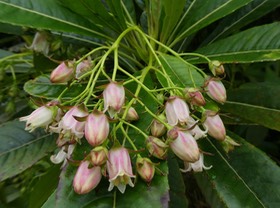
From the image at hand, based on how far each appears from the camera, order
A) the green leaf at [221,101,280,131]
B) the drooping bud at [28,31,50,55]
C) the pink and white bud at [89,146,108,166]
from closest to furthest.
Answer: the pink and white bud at [89,146,108,166] → the green leaf at [221,101,280,131] → the drooping bud at [28,31,50,55]

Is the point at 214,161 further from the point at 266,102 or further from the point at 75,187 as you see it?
the point at 75,187

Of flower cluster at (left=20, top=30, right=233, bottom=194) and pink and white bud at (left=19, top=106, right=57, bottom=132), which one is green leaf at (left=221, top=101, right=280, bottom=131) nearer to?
flower cluster at (left=20, top=30, right=233, bottom=194)

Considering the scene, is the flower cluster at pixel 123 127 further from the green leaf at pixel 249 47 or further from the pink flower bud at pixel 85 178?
the green leaf at pixel 249 47

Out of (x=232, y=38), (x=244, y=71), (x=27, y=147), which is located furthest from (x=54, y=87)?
(x=244, y=71)

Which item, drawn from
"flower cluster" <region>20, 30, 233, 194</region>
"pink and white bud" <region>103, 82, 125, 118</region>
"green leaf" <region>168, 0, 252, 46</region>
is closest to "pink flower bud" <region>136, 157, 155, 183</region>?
"flower cluster" <region>20, 30, 233, 194</region>

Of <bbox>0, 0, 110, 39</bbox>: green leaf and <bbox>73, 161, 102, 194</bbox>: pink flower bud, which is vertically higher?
<bbox>0, 0, 110, 39</bbox>: green leaf

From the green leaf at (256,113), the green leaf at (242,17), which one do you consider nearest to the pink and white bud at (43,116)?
the green leaf at (256,113)
